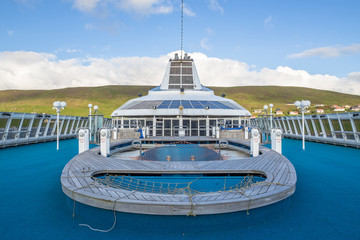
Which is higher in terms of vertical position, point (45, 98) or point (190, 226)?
point (45, 98)

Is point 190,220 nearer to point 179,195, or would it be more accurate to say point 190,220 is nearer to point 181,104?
point 179,195

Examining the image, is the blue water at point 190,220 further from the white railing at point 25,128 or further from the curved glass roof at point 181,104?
the curved glass roof at point 181,104

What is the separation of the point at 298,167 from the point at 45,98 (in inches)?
4335

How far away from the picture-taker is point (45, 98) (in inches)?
3846

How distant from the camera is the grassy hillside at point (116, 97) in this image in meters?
90.5

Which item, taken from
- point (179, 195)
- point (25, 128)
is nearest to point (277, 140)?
point (179, 195)

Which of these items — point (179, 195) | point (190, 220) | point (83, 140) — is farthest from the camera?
point (83, 140)

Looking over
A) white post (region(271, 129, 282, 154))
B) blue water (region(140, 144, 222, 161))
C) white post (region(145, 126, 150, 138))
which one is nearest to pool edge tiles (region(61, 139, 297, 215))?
blue water (region(140, 144, 222, 161))

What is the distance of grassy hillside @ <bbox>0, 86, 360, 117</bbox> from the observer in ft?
297

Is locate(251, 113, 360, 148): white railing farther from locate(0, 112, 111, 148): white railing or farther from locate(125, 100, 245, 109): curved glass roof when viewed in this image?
locate(0, 112, 111, 148): white railing

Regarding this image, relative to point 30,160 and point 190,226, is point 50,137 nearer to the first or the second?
point 30,160

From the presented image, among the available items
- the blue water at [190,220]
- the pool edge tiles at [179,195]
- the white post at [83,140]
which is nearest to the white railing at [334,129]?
the pool edge tiles at [179,195]

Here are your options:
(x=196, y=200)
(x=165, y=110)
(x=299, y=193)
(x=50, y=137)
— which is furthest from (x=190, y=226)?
(x=50, y=137)

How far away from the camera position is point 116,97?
10919 cm
